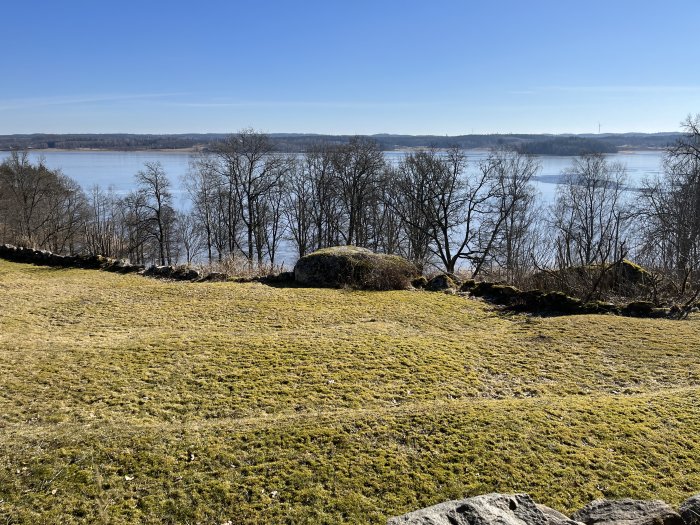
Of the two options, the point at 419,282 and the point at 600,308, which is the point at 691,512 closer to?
the point at 600,308

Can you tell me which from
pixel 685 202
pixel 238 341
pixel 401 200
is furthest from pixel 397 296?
pixel 401 200

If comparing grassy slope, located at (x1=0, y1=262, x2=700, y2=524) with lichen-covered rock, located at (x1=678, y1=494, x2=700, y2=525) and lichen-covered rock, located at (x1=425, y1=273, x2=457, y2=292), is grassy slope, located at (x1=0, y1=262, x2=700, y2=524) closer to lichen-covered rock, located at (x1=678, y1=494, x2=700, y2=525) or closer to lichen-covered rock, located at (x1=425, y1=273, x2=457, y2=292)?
lichen-covered rock, located at (x1=678, y1=494, x2=700, y2=525)

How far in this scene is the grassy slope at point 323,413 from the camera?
16.8 ft

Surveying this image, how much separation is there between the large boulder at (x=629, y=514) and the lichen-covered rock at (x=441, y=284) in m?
11.8

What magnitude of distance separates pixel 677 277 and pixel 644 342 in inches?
321

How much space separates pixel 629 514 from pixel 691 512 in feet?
1.42

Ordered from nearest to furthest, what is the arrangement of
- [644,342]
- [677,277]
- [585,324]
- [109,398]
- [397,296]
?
1. [109,398]
2. [644,342]
3. [585,324]
4. [397,296]
5. [677,277]

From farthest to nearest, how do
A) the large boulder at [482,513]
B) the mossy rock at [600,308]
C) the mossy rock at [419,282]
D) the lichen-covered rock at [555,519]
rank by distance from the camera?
the mossy rock at [419,282], the mossy rock at [600,308], the lichen-covered rock at [555,519], the large boulder at [482,513]

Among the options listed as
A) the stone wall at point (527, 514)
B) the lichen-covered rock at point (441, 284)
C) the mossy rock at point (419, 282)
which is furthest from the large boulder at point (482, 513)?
the mossy rock at point (419, 282)

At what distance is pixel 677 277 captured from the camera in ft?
55.4

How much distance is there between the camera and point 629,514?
3764 millimetres

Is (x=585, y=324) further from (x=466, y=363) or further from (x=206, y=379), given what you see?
(x=206, y=379)

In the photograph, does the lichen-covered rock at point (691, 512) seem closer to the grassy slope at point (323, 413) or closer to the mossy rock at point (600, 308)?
the grassy slope at point (323, 413)

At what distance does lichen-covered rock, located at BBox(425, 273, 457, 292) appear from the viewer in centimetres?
1586
